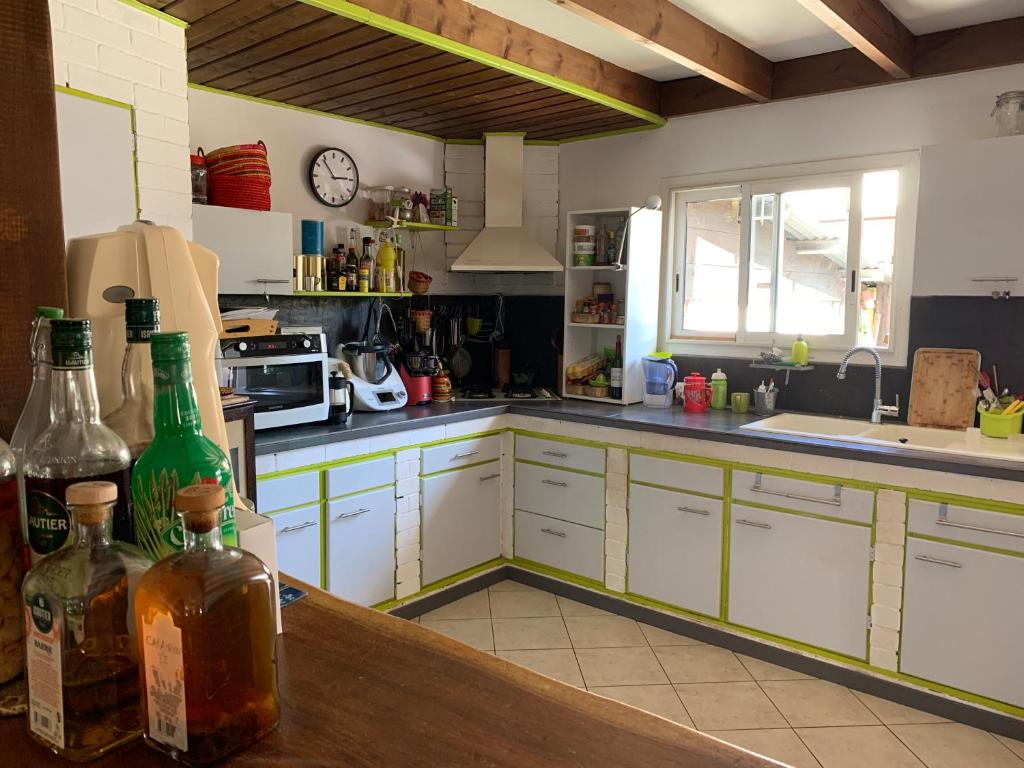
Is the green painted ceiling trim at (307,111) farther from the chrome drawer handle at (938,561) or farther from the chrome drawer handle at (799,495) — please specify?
the chrome drawer handle at (938,561)

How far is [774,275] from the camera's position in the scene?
3.76 meters

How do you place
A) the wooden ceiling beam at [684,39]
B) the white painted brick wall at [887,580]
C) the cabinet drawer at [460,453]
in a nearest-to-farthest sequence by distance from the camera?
the wooden ceiling beam at [684,39] → the white painted brick wall at [887,580] → the cabinet drawer at [460,453]

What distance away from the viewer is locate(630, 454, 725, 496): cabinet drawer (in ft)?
10.5

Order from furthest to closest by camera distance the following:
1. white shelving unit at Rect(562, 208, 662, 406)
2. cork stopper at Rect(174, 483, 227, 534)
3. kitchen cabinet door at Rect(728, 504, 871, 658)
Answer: white shelving unit at Rect(562, 208, 662, 406) → kitchen cabinet door at Rect(728, 504, 871, 658) → cork stopper at Rect(174, 483, 227, 534)

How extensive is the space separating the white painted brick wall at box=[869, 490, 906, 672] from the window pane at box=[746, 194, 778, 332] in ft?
4.27

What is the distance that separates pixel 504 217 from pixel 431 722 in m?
3.74

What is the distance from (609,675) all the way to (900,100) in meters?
2.82

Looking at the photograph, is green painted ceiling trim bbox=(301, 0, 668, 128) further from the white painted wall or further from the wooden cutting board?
the wooden cutting board

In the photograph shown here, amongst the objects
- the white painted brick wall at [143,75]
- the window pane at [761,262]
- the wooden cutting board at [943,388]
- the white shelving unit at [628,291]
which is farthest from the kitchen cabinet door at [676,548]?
the white painted brick wall at [143,75]

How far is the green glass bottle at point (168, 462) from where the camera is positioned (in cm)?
69

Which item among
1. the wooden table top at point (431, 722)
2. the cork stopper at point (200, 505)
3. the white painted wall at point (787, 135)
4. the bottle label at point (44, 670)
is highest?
the white painted wall at point (787, 135)

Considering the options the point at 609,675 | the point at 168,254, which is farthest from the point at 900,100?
the point at 168,254

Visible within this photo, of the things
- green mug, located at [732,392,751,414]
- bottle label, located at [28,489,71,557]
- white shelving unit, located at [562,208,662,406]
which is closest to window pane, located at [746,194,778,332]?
green mug, located at [732,392,751,414]

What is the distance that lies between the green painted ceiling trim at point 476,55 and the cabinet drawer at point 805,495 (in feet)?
6.21
